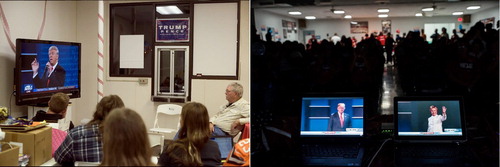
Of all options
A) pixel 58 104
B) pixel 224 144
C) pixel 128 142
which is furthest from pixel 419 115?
pixel 58 104

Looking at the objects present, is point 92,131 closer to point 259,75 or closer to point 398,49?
point 259,75

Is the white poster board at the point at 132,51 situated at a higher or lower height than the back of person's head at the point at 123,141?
higher

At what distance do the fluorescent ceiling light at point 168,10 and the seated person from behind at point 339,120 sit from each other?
4054mm

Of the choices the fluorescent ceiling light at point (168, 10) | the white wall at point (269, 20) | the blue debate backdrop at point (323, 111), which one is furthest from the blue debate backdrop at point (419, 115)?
the fluorescent ceiling light at point (168, 10)

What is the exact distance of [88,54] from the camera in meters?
6.25

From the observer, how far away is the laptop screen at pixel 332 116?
2.10 metres

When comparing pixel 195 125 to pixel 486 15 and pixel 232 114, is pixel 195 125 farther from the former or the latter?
pixel 232 114

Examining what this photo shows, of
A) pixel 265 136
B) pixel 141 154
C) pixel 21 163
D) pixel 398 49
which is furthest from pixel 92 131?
pixel 398 49

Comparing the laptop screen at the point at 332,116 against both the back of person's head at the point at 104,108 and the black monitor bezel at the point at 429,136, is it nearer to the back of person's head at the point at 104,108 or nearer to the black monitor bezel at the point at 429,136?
the black monitor bezel at the point at 429,136

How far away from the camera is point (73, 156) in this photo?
2.66 meters

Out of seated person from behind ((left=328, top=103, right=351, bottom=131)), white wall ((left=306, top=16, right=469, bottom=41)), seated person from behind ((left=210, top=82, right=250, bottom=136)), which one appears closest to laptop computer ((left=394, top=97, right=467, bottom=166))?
seated person from behind ((left=328, top=103, right=351, bottom=131))

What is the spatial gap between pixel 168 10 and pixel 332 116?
4.14 metres

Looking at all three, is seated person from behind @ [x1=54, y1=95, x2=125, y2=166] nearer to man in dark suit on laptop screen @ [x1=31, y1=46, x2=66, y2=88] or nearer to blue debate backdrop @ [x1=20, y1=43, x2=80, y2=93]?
blue debate backdrop @ [x1=20, y1=43, x2=80, y2=93]

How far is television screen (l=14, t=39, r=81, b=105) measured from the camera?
4957 mm
